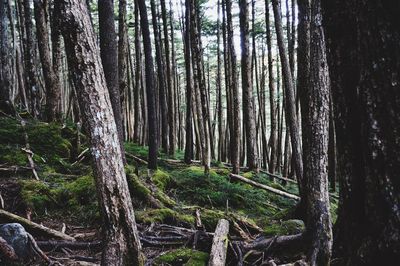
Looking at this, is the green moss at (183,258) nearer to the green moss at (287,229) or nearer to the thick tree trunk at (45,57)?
the green moss at (287,229)

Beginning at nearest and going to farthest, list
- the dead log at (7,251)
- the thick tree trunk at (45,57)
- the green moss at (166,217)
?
the dead log at (7,251) → the green moss at (166,217) → the thick tree trunk at (45,57)

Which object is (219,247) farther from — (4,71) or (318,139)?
(4,71)

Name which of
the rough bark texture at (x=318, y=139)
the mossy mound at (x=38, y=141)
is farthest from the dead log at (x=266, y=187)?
the rough bark texture at (x=318, y=139)

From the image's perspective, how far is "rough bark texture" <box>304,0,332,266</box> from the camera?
4.91 m

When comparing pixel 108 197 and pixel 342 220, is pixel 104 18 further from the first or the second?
pixel 342 220

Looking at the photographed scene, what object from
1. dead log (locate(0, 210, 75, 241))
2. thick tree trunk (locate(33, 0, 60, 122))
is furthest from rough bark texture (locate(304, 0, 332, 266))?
thick tree trunk (locate(33, 0, 60, 122))

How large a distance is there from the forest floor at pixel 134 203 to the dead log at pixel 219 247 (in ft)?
0.54

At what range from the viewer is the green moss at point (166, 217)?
263 inches

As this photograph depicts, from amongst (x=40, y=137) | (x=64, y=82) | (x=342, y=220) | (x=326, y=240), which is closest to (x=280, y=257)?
(x=326, y=240)

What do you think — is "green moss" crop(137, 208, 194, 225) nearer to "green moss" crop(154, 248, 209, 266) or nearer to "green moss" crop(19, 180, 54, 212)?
"green moss" crop(154, 248, 209, 266)

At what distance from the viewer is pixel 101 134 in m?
4.14

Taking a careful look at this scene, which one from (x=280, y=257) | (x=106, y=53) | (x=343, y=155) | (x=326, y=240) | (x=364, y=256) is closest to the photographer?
(x=364, y=256)

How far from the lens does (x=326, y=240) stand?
483 cm

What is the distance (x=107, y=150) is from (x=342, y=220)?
311cm
